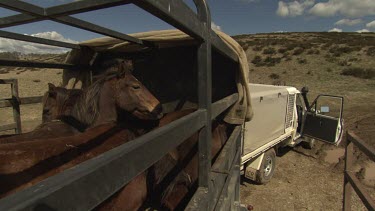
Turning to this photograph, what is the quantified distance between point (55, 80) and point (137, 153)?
Answer: 27.3 meters

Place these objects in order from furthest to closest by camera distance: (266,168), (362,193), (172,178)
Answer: (266,168)
(362,193)
(172,178)

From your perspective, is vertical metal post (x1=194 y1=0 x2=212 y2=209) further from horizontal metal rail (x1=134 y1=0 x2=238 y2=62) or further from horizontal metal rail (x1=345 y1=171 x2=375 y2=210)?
horizontal metal rail (x1=345 y1=171 x2=375 y2=210)

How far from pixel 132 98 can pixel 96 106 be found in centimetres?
38

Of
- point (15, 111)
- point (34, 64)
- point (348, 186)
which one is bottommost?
point (348, 186)

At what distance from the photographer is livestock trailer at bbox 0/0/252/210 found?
0.60 m

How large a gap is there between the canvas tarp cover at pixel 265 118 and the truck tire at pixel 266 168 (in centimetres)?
30

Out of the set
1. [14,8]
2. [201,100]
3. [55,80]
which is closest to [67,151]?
[201,100]

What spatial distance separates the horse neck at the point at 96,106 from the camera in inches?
124

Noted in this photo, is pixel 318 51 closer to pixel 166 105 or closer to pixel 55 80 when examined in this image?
pixel 55 80

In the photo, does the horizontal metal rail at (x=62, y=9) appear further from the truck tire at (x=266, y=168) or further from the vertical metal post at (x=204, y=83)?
the truck tire at (x=266, y=168)

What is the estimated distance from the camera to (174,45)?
11.4ft

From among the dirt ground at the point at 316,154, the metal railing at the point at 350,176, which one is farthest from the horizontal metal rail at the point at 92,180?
the dirt ground at the point at 316,154

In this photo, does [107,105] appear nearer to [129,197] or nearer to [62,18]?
[62,18]

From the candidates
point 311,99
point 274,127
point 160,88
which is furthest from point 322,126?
point 311,99
